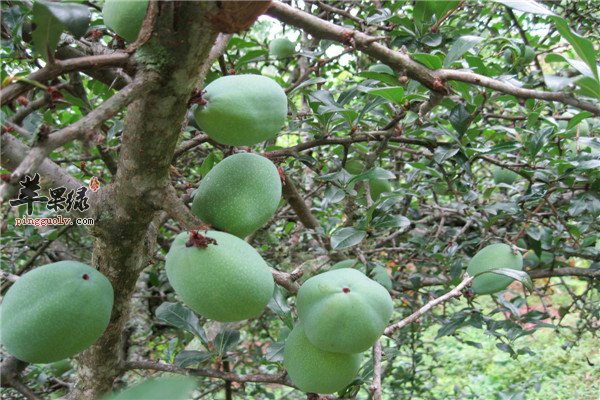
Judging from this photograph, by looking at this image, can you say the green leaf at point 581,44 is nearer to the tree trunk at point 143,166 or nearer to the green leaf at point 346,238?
the tree trunk at point 143,166

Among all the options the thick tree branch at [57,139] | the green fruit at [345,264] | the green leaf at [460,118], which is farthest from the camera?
the green leaf at [460,118]

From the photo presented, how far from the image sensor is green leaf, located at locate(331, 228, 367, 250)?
57.5 inches

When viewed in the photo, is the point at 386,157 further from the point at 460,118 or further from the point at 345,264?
the point at 345,264

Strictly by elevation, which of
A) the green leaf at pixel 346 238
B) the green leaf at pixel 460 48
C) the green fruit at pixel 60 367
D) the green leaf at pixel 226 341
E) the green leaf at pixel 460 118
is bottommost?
the green fruit at pixel 60 367

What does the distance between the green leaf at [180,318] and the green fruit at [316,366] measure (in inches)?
14.9

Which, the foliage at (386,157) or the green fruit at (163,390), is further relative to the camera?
the foliage at (386,157)

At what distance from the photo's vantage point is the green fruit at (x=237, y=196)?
0.97 m

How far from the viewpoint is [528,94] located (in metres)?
1.04

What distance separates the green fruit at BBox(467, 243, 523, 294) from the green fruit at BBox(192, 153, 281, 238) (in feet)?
2.94

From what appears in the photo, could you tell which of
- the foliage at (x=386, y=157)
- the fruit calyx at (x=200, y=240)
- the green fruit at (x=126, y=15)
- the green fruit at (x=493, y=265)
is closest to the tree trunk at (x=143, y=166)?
the foliage at (x=386, y=157)

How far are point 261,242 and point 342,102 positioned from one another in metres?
1.18

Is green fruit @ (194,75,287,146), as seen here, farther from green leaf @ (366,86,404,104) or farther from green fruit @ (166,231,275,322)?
green leaf @ (366,86,404,104)

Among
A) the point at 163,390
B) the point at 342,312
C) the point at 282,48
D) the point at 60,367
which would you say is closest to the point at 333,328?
the point at 342,312

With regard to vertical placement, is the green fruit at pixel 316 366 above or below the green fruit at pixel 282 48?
below
